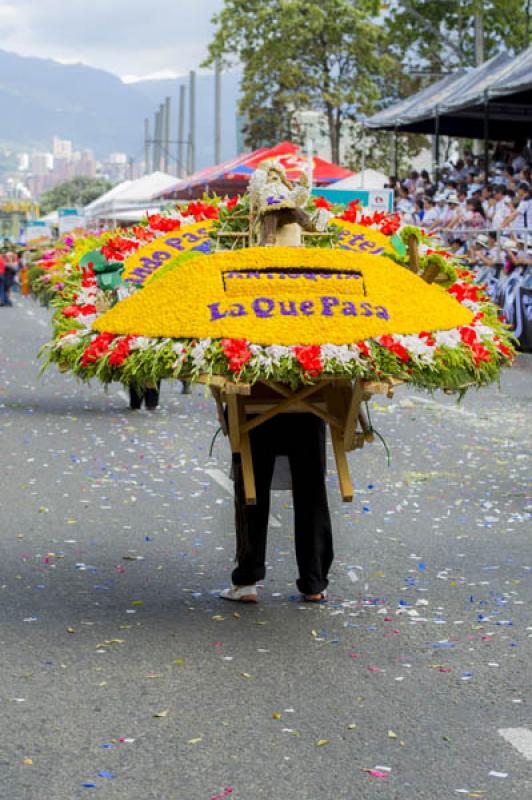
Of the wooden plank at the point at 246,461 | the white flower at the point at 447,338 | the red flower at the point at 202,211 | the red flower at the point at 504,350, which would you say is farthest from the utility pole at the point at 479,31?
the wooden plank at the point at 246,461

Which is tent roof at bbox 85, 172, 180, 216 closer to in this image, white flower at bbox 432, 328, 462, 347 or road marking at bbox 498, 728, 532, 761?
white flower at bbox 432, 328, 462, 347

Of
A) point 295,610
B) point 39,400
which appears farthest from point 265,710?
point 39,400

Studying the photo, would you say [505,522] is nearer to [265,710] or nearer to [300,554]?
[300,554]

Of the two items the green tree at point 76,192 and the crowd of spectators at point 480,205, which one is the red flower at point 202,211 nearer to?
the crowd of spectators at point 480,205

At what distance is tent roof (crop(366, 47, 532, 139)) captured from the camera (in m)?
26.7

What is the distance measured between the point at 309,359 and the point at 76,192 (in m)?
166

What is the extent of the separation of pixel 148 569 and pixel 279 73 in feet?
135

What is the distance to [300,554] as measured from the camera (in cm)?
698

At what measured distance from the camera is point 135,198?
5141cm

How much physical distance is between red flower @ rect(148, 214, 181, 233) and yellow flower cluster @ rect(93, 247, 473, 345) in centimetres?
77

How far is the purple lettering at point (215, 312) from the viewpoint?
6371mm

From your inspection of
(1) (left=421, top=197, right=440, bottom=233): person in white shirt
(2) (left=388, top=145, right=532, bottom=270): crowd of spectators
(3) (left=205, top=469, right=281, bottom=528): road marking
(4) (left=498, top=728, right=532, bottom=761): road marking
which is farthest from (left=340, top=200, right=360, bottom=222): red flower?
(1) (left=421, top=197, right=440, bottom=233): person in white shirt

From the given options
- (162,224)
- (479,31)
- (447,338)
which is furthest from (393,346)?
(479,31)

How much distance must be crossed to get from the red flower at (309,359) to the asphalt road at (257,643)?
3.95ft
